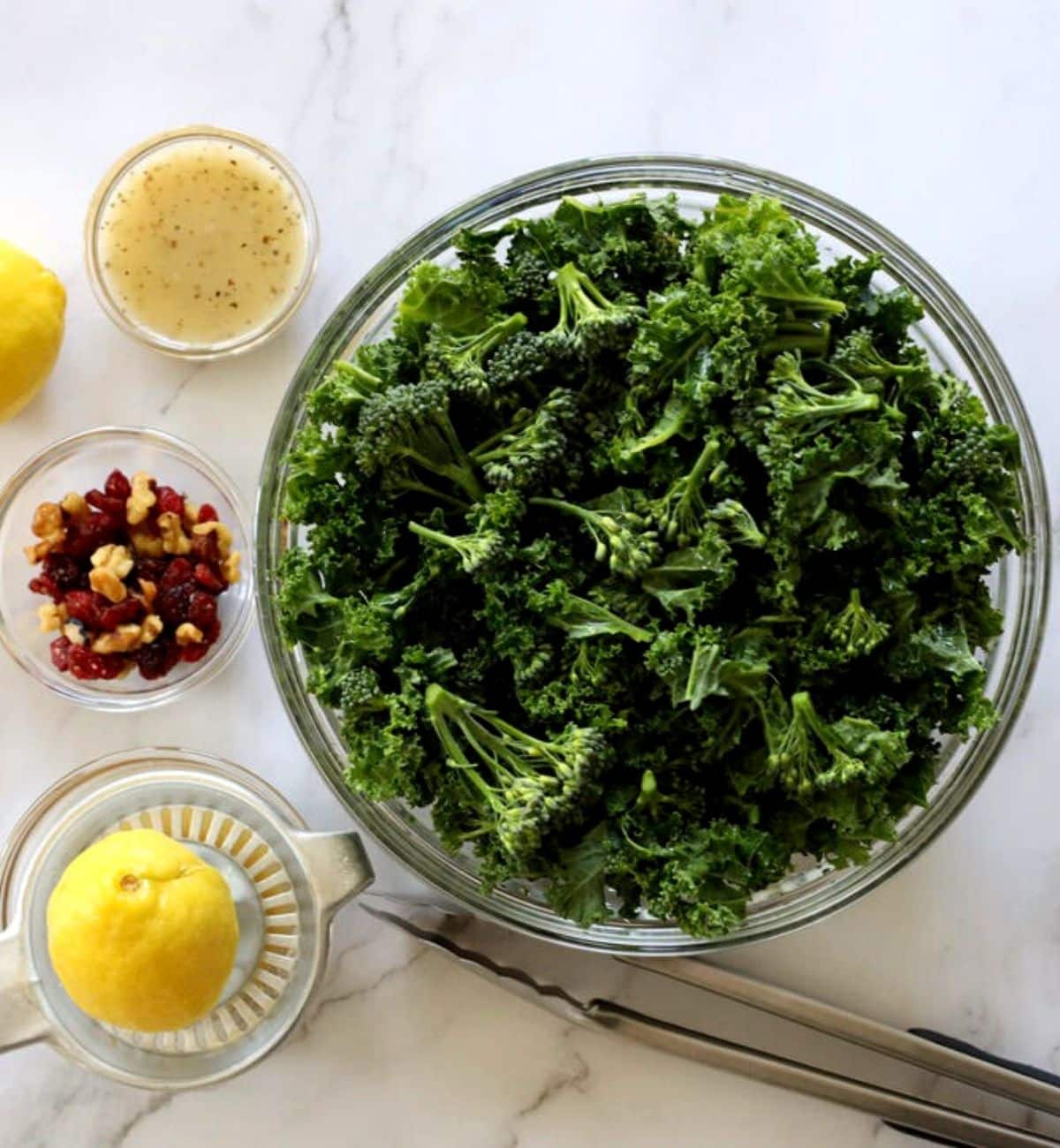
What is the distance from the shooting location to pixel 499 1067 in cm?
212

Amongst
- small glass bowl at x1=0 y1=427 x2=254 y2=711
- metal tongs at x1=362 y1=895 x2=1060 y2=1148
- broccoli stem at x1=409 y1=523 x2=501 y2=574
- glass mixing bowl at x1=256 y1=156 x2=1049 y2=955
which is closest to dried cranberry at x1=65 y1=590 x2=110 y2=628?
small glass bowl at x1=0 y1=427 x2=254 y2=711

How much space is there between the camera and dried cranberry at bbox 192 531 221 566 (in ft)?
6.93

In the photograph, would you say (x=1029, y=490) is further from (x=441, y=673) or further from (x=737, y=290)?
(x=441, y=673)

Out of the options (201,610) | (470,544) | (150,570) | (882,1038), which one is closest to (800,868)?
(882,1038)

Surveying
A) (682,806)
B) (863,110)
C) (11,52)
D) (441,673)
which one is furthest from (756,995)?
(11,52)

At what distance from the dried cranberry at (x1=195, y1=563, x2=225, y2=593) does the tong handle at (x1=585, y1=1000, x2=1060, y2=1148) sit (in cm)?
85

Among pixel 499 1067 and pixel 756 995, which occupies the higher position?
pixel 756 995

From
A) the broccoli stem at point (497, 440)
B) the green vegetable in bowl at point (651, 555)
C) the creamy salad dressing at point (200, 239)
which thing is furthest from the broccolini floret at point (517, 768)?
the creamy salad dressing at point (200, 239)

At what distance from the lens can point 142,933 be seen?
1787 millimetres

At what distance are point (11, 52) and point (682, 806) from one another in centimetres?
159

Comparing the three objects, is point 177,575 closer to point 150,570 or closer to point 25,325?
point 150,570

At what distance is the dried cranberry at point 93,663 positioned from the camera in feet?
6.89

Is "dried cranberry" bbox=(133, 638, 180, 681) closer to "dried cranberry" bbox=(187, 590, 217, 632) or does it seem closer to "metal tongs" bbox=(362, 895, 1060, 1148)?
"dried cranberry" bbox=(187, 590, 217, 632)

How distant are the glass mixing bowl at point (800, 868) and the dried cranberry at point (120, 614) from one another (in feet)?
1.01
